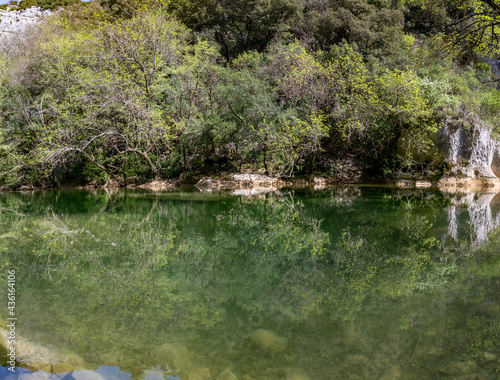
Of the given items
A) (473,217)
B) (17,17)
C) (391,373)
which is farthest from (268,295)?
(17,17)

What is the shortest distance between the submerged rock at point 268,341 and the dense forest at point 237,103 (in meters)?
16.0

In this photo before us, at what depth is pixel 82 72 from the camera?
20625 millimetres

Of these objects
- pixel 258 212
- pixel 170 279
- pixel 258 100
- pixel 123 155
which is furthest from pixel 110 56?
pixel 170 279

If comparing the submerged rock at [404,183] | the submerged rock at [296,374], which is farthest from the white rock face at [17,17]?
the submerged rock at [296,374]


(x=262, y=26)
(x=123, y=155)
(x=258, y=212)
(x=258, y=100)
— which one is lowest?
(x=258, y=212)

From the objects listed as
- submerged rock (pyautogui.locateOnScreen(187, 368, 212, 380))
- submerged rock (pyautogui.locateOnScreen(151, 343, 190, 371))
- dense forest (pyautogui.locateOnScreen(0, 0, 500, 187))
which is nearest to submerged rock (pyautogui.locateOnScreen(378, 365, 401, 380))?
submerged rock (pyautogui.locateOnScreen(187, 368, 212, 380))

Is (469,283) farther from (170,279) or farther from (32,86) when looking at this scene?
(32,86)

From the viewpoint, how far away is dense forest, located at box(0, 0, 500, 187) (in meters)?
20.1

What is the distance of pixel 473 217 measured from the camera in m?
10.9

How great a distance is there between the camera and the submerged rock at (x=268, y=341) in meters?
3.75

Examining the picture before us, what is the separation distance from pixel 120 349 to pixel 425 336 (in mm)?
3228

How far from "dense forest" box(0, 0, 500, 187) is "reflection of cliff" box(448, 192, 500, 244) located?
281 inches

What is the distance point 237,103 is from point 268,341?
63.0 ft

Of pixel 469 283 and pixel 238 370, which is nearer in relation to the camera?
pixel 238 370
